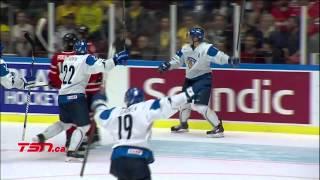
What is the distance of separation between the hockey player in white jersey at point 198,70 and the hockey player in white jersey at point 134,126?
2434 millimetres

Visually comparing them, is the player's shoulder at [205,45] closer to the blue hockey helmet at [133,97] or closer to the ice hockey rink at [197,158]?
the ice hockey rink at [197,158]

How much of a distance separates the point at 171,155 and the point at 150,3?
2.12 metres

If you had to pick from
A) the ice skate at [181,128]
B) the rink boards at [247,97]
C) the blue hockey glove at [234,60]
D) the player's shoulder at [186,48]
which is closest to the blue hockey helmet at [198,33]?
the player's shoulder at [186,48]

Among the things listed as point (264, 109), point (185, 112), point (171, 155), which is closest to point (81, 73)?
point (171, 155)

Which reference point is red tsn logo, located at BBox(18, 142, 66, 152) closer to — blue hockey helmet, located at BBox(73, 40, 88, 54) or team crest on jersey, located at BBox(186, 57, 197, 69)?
blue hockey helmet, located at BBox(73, 40, 88, 54)

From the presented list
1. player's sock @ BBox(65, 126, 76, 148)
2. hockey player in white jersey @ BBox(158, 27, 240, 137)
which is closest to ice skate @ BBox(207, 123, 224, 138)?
hockey player in white jersey @ BBox(158, 27, 240, 137)

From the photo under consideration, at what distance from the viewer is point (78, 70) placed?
5.46 meters

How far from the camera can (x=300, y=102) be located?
263 inches

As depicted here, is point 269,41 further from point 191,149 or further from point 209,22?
point 191,149

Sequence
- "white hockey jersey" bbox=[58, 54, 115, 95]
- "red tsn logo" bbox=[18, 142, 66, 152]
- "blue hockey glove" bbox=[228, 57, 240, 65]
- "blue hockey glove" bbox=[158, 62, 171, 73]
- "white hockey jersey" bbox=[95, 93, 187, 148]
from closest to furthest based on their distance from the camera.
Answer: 1. "white hockey jersey" bbox=[95, 93, 187, 148]
2. "white hockey jersey" bbox=[58, 54, 115, 95]
3. "red tsn logo" bbox=[18, 142, 66, 152]
4. "blue hockey glove" bbox=[228, 57, 240, 65]
5. "blue hockey glove" bbox=[158, 62, 171, 73]

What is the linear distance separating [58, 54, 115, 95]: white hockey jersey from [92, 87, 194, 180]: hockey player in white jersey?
1265mm

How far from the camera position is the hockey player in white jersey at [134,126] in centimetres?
393

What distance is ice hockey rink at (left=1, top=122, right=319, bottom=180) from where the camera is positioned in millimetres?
5176

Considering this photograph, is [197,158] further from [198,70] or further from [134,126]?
[134,126]
